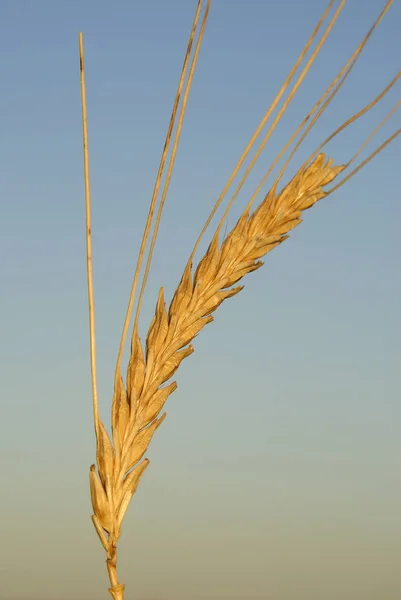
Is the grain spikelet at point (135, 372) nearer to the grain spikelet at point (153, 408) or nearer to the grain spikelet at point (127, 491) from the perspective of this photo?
the grain spikelet at point (153, 408)

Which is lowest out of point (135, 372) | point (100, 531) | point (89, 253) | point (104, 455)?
point (100, 531)

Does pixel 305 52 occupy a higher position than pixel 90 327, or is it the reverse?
pixel 305 52

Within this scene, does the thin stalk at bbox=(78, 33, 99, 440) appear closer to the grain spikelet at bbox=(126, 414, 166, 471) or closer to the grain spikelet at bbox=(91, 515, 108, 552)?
the grain spikelet at bbox=(126, 414, 166, 471)

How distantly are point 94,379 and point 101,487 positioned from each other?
0.98ft

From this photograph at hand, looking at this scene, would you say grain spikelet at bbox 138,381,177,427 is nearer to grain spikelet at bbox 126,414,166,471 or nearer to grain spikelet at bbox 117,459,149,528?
grain spikelet at bbox 126,414,166,471

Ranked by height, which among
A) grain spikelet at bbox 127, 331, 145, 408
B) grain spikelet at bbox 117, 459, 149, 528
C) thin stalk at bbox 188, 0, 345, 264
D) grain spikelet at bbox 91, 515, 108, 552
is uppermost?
thin stalk at bbox 188, 0, 345, 264

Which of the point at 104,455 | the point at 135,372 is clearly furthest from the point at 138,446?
the point at 135,372

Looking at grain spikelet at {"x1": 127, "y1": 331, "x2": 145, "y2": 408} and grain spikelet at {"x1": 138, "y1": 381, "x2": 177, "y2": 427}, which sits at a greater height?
grain spikelet at {"x1": 127, "y1": 331, "x2": 145, "y2": 408}

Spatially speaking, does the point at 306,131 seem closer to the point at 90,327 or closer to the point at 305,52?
the point at 305,52

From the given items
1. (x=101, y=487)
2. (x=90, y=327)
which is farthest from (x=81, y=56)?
(x=101, y=487)

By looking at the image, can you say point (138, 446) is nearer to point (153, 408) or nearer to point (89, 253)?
point (153, 408)

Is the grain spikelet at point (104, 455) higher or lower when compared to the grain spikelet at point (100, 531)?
higher

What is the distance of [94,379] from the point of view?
2.24m

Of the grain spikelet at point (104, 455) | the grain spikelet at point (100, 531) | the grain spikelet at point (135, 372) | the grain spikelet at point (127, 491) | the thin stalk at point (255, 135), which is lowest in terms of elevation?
the grain spikelet at point (100, 531)
